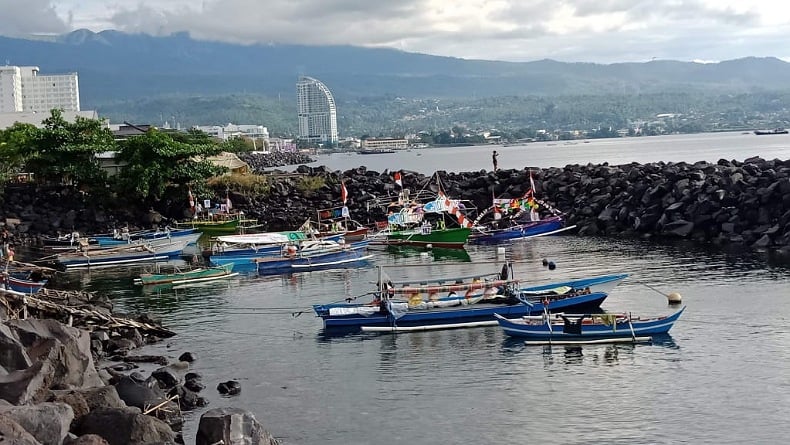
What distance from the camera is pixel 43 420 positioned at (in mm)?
15148

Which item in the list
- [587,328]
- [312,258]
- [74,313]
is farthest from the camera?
[312,258]

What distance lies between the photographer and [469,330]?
1224 inches

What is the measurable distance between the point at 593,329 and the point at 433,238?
26884mm

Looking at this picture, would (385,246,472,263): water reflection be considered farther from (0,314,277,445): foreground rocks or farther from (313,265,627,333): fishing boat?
(0,314,277,445): foreground rocks

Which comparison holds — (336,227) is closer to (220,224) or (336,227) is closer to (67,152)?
(220,224)

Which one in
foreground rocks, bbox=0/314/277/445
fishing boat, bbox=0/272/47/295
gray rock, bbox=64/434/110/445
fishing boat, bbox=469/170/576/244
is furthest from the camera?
fishing boat, bbox=469/170/576/244

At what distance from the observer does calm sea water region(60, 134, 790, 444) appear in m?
21.5

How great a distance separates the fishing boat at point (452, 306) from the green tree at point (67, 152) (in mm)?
41002

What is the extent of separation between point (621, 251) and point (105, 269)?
28.2m

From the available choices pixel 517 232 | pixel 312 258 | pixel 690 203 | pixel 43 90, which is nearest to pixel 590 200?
pixel 517 232

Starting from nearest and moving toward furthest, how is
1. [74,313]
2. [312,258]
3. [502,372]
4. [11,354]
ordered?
[11,354]
[502,372]
[74,313]
[312,258]

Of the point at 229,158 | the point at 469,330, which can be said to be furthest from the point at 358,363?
the point at 229,158

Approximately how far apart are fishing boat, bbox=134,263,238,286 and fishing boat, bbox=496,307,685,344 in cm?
1985

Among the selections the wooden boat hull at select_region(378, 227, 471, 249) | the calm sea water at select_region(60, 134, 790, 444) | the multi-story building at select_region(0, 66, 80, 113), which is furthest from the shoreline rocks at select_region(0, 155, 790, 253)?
the multi-story building at select_region(0, 66, 80, 113)
